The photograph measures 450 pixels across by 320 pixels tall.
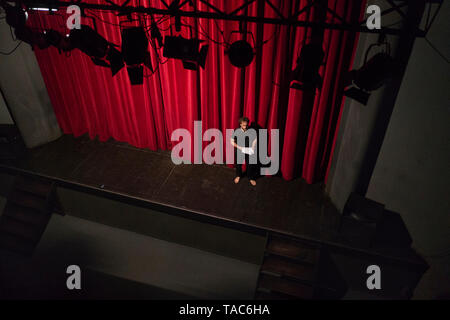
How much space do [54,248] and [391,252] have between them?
4.87 metres

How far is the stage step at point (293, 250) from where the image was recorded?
447 centimetres

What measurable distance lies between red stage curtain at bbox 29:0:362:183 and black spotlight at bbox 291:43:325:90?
20 centimetres

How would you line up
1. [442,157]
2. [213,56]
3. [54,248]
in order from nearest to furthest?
[442,157] < [213,56] < [54,248]

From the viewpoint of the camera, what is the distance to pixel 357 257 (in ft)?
14.4

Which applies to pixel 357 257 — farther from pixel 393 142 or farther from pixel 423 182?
pixel 393 142

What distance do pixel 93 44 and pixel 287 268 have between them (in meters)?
4.00

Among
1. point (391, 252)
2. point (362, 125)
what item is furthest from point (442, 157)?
point (391, 252)

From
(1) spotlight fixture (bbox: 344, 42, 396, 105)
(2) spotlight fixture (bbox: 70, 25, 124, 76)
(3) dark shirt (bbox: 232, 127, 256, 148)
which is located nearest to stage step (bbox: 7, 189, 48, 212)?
(2) spotlight fixture (bbox: 70, 25, 124, 76)

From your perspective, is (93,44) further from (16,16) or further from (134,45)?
(16,16)

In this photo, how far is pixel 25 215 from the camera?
5.41 meters

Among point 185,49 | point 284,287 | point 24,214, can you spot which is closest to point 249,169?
point 284,287

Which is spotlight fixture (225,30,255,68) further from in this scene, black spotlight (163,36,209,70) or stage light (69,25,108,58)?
stage light (69,25,108,58)

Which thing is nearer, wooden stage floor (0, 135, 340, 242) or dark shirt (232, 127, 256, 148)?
wooden stage floor (0, 135, 340, 242)

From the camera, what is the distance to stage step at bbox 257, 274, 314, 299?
14.3 feet
